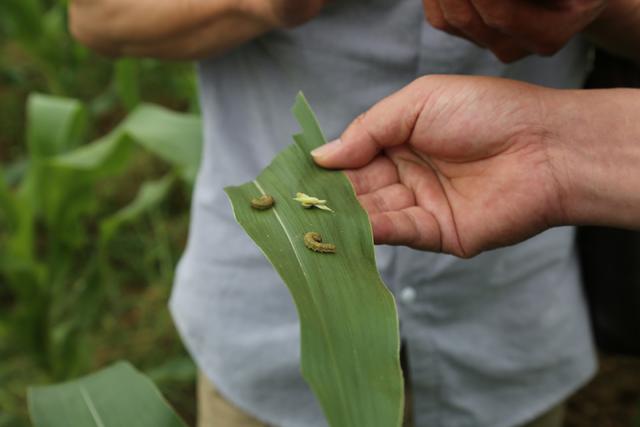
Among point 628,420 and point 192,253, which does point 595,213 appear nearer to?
point 192,253

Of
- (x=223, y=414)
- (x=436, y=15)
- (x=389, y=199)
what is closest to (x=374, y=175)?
(x=389, y=199)

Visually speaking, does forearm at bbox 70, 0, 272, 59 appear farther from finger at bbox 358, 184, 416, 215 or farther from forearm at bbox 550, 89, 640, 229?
forearm at bbox 550, 89, 640, 229

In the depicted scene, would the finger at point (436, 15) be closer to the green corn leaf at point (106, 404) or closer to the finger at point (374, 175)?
the finger at point (374, 175)

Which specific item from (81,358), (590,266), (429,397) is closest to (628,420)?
(590,266)

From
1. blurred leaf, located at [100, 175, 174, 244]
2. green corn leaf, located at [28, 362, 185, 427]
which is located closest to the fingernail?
green corn leaf, located at [28, 362, 185, 427]

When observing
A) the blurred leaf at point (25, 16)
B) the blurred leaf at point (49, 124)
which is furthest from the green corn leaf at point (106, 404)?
the blurred leaf at point (25, 16)

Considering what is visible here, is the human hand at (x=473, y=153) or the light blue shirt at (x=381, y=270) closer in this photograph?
the human hand at (x=473, y=153)
